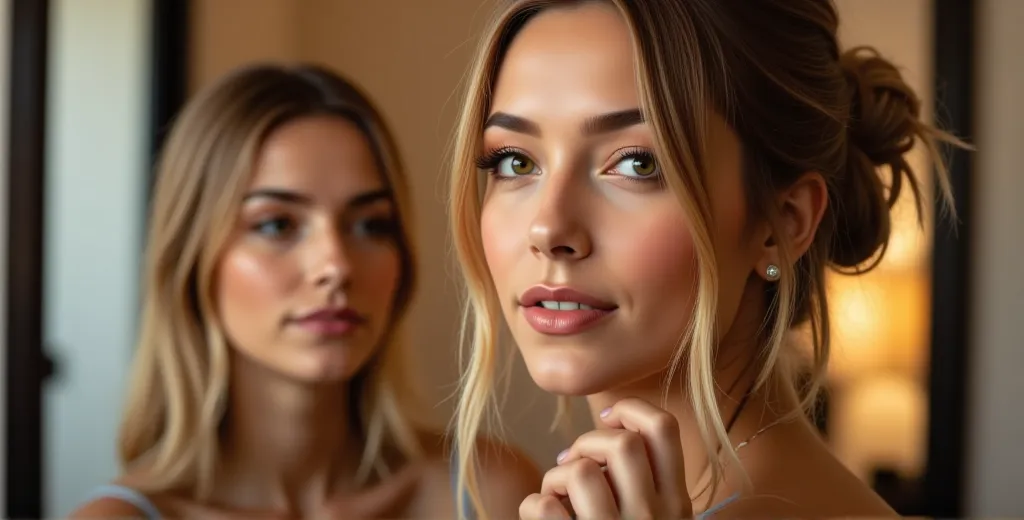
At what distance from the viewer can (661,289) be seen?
45cm

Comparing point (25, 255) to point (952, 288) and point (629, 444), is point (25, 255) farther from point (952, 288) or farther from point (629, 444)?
point (952, 288)

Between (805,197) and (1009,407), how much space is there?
1.05m

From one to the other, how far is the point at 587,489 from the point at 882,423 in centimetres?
108

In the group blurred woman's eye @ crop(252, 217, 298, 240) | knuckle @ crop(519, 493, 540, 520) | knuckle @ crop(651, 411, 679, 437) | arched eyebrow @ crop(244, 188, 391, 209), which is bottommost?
knuckle @ crop(519, 493, 540, 520)

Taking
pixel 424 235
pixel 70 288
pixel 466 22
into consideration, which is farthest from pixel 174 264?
pixel 70 288

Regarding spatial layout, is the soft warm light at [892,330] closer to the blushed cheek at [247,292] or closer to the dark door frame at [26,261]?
the blushed cheek at [247,292]

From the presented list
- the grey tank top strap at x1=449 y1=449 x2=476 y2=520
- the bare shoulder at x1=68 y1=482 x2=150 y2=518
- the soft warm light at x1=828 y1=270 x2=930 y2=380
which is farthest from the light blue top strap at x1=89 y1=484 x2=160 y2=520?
the soft warm light at x1=828 y1=270 x2=930 y2=380

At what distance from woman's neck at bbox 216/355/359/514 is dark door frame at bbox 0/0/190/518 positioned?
0.41 m

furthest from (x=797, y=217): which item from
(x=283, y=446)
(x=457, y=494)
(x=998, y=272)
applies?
(x=998, y=272)

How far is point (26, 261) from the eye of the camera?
3.89 ft

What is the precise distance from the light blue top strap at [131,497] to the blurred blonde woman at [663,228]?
0.47 meters

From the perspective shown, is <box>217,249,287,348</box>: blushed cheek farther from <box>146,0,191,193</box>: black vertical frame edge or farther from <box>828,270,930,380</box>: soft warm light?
<box>828,270,930,380</box>: soft warm light

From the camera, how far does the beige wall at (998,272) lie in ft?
4.42

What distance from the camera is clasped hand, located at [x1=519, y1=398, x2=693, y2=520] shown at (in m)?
0.41
